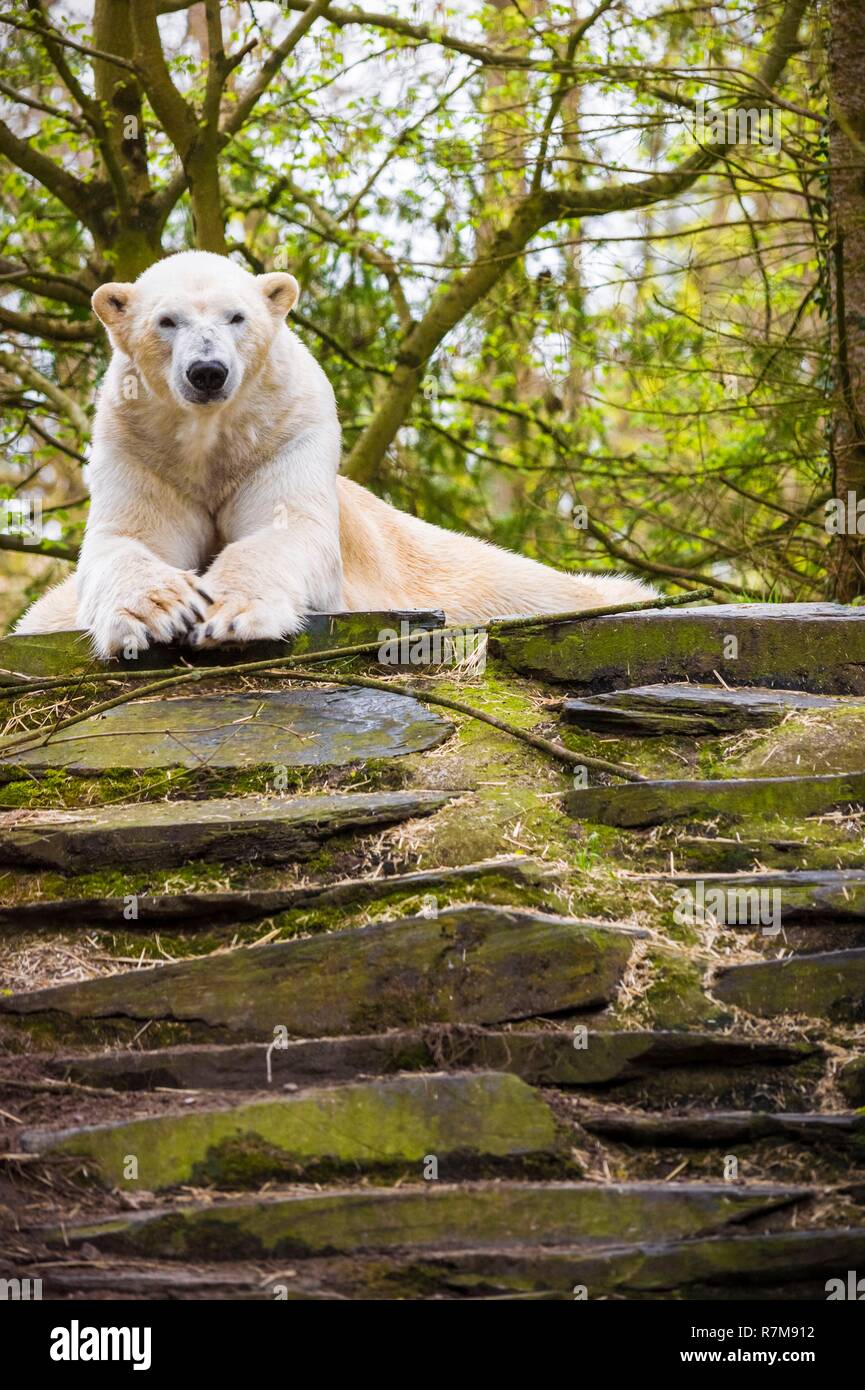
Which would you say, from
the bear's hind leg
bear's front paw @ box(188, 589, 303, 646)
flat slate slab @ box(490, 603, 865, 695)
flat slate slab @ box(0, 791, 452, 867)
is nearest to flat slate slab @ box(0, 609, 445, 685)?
bear's front paw @ box(188, 589, 303, 646)

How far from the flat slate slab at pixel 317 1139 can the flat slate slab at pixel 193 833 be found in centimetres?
78

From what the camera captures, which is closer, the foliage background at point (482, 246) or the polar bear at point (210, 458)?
the polar bear at point (210, 458)

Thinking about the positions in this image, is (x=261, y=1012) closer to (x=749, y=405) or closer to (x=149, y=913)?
(x=149, y=913)

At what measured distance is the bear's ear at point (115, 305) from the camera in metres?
5.14

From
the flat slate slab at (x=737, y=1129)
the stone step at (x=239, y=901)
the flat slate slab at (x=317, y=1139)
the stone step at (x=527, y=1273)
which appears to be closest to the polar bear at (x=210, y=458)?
the stone step at (x=239, y=901)

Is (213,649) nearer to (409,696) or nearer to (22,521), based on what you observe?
(409,696)

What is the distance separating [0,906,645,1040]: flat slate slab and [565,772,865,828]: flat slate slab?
0.53 metres

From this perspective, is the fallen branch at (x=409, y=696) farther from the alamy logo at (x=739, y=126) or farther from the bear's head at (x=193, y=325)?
the alamy logo at (x=739, y=126)

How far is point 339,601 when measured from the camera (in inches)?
202

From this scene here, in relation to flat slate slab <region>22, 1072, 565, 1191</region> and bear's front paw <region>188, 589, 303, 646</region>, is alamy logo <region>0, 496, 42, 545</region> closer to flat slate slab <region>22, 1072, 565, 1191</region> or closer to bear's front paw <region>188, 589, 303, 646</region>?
bear's front paw <region>188, 589, 303, 646</region>

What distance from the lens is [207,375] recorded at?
186 inches

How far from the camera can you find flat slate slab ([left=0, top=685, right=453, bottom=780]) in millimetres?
3791

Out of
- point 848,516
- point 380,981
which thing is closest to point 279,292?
point 848,516

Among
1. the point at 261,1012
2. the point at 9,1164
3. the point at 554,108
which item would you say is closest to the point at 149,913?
the point at 261,1012
